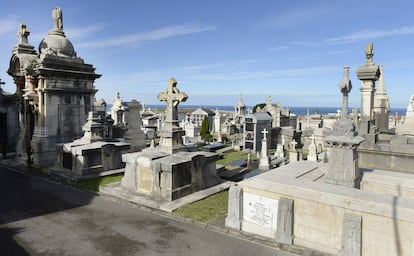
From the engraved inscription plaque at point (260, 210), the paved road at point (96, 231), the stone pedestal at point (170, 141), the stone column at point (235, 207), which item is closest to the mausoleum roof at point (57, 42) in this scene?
the paved road at point (96, 231)

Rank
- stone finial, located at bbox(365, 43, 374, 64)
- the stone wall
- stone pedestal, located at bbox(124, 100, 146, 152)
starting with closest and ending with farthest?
the stone wall → stone finial, located at bbox(365, 43, 374, 64) → stone pedestal, located at bbox(124, 100, 146, 152)

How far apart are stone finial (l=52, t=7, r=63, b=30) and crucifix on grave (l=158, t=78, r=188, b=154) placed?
10.2 meters

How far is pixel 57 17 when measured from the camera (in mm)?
A: 16344

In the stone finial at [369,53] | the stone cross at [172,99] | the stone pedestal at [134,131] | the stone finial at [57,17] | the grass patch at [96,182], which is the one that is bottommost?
the grass patch at [96,182]

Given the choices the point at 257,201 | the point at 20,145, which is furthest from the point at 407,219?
the point at 20,145

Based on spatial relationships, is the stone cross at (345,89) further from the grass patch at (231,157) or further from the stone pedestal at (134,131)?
the stone pedestal at (134,131)

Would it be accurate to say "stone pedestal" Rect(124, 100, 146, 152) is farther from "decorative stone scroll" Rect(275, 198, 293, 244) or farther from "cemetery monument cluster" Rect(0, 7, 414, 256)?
"decorative stone scroll" Rect(275, 198, 293, 244)

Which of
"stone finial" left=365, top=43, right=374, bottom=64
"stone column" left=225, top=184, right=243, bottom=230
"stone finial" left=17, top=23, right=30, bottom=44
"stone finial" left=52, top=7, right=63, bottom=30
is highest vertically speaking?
"stone finial" left=52, top=7, right=63, bottom=30

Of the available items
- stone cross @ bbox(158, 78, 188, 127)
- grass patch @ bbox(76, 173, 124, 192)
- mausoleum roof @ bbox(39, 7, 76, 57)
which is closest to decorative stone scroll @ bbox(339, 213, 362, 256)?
stone cross @ bbox(158, 78, 188, 127)

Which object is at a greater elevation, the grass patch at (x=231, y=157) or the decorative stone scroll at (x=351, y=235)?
the decorative stone scroll at (x=351, y=235)

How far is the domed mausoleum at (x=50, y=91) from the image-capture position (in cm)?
1477

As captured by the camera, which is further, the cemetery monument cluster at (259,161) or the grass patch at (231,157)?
the grass patch at (231,157)

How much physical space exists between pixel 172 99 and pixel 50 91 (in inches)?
325

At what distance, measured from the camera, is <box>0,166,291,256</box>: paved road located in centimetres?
596
